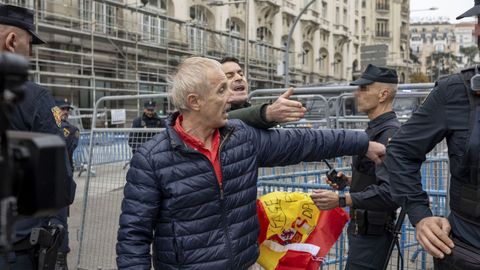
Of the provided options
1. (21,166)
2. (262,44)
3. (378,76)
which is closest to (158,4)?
(262,44)

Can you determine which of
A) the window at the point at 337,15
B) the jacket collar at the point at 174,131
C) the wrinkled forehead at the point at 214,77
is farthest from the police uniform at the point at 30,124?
the window at the point at 337,15

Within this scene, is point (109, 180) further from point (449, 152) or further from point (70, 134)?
point (449, 152)

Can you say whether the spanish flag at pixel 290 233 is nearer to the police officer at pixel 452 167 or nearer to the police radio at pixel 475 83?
the police officer at pixel 452 167

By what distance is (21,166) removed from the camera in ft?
3.92

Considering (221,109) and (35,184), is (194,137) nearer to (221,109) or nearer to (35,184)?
(221,109)

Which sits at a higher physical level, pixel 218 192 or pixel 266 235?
pixel 218 192

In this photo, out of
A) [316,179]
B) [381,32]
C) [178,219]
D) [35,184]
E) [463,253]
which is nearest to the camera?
[35,184]

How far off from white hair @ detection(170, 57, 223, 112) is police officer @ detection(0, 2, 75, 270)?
604mm

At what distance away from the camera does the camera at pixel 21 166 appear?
112 cm

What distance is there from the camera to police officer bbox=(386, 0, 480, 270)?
2066 millimetres

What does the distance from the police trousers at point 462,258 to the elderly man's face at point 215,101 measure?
3.70 feet

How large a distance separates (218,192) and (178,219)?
212 mm

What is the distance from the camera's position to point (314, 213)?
2.99 m

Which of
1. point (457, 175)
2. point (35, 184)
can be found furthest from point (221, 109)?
point (35, 184)
